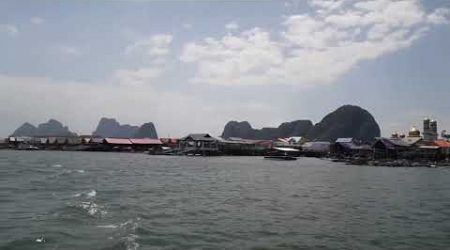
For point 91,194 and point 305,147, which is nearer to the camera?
point 91,194

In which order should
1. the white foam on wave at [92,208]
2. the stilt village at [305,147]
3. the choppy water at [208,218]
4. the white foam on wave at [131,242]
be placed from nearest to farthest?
the white foam on wave at [131,242], the choppy water at [208,218], the white foam on wave at [92,208], the stilt village at [305,147]

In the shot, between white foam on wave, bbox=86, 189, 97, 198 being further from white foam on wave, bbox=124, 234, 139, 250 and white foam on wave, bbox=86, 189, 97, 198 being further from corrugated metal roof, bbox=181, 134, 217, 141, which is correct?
corrugated metal roof, bbox=181, 134, 217, 141

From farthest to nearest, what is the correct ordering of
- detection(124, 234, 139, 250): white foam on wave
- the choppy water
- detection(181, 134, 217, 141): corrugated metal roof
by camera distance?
detection(181, 134, 217, 141): corrugated metal roof
the choppy water
detection(124, 234, 139, 250): white foam on wave

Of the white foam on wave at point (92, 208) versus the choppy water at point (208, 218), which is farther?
the white foam on wave at point (92, 208)

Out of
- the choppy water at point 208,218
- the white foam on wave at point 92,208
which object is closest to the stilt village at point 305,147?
the choppy water at point 208,218

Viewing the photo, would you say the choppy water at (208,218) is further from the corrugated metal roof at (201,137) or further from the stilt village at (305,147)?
the corrugated metal roof at (201,137)

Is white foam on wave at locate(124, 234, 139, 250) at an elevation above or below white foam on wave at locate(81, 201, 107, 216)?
below

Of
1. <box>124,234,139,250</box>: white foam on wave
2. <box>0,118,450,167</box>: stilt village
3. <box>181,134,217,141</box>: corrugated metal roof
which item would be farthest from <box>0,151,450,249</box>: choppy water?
<box>181,134,217,141</box>: corrugated metal roof

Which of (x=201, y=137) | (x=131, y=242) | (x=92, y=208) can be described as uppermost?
(x=201, y=137)

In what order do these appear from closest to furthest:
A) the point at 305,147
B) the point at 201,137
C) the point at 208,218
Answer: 1. the point at 208,218
2. the point at 201,137
3. the point at 305,147

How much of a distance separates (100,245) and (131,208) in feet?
25.3

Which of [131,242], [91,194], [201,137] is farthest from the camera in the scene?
[201,137]

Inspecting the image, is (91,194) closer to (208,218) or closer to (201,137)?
(208,218)

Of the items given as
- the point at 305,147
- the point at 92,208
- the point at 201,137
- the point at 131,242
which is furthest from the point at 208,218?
the point at 305,147
